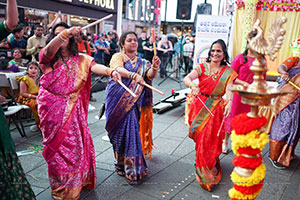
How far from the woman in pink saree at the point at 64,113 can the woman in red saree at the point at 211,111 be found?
1.20m

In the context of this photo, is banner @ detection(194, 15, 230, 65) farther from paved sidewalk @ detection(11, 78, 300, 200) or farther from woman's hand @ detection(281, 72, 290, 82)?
woman's hand @ detection(281, 72, 290, 82)

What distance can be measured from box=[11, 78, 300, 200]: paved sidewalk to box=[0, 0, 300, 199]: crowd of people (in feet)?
0.40

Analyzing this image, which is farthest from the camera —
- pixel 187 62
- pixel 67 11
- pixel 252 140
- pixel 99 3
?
pixel 99 3

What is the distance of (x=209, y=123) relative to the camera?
125 inches

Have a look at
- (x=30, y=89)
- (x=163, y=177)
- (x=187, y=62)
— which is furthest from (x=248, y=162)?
(x=187, y=62)

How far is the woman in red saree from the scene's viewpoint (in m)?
3.13

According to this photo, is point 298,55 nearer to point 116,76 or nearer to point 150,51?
point 116,76

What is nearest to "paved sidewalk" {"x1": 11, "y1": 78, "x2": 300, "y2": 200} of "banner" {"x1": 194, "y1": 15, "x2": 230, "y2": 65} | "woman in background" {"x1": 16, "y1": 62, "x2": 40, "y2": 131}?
"woman in background" {"x1": 16, "y1": 62, "x2": 40, "y2": 131}

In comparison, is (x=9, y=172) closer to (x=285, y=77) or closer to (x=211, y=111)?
(x=211, y=111)

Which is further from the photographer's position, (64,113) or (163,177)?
(163,177)

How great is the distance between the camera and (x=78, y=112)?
9.17ft

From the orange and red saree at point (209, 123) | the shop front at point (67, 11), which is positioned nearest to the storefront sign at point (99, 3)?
the shop front at point (67, 11)

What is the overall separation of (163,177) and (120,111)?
0.98 meters

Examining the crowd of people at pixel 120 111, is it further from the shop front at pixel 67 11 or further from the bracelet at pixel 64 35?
the shop front at pixel 67 11
